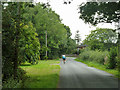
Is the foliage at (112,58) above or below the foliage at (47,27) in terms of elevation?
below

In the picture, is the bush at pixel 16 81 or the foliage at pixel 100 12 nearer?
the bush at pixel 16 81

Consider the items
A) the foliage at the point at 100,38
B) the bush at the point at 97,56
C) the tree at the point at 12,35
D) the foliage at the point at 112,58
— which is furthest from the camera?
the foliage at the point at 100,38

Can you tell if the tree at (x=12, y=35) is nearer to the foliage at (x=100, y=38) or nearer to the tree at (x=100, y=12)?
the tree at (x=100, y=12)

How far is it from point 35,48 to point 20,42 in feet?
48.2

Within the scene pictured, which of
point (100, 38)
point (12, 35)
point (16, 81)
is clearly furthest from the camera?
point (100, 38)

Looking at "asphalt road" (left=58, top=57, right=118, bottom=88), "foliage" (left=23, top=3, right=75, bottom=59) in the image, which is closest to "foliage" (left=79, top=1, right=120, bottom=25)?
"asphalt road" (left=58, top=57, right=118, bottom=88)

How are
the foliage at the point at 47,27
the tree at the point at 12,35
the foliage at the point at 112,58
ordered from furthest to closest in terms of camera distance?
1. the foliage at the point at 47,27
2. the foliage at the point at 112,58
3. the tree at the point at 12,35

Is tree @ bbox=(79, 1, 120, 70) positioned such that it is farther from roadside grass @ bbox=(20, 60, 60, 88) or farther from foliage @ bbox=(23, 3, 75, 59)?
foliage @ bbox=(23, 3, 75, 59)

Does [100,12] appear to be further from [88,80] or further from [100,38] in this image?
[100,38]

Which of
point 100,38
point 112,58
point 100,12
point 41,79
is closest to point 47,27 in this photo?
point 100,38

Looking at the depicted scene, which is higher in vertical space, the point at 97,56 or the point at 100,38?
the point at 100,38

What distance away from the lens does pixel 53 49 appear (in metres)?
54.7

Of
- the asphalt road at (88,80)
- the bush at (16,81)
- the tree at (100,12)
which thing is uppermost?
the tree at (100,12)

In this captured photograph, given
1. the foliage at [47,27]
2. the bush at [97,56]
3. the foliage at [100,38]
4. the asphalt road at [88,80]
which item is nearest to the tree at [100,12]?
the asphalt road at [88,80]
